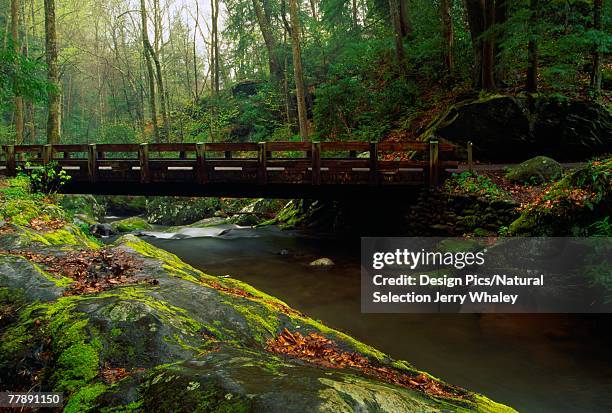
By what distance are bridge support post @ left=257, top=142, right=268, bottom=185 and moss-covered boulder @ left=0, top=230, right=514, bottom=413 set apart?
27.9 ft

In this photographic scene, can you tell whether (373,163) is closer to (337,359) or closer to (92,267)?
(92,267)

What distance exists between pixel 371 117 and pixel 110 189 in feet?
39.4

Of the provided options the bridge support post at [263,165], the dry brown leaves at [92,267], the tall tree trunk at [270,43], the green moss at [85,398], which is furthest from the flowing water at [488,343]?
the tall tree trunk at [270,43]

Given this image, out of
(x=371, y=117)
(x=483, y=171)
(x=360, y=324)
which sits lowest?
(x=360, y=324)

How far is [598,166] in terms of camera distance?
8414 millimetres

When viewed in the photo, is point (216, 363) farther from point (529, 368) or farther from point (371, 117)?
point (371, 117)

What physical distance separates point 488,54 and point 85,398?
16490 millimetres

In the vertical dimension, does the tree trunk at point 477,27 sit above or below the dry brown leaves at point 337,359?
above

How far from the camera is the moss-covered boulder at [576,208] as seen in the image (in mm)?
7840

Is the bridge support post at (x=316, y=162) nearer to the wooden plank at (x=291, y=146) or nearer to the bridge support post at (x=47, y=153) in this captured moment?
the wooden plank at (x=291, y=146)

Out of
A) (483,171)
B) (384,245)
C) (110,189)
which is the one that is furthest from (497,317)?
(110,189)

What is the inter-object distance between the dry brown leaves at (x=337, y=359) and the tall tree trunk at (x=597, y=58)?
14.2 m

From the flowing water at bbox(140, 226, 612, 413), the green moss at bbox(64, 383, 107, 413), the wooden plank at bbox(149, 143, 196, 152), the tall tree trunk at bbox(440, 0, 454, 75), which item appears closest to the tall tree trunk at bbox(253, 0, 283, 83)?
the tall tree trunk at bbox(440, 0, 454, 75)

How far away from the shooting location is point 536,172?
11.7m
